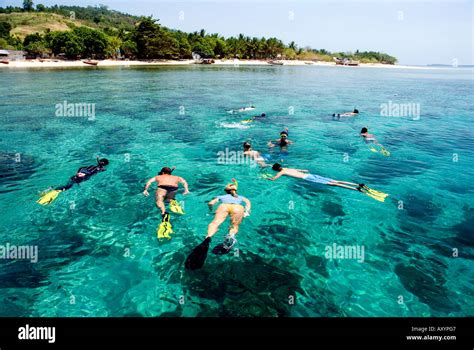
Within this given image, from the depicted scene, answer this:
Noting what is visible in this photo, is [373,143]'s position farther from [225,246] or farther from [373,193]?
[225,246]

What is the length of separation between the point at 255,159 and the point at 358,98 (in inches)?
1351

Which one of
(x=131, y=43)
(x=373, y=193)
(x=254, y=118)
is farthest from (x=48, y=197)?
(x=131, y=43)

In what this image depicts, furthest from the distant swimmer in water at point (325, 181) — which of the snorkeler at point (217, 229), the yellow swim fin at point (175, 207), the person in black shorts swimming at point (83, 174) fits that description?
the person in black shorts swimming at point (83, 174)

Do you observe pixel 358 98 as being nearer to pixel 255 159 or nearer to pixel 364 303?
pixel 255 159

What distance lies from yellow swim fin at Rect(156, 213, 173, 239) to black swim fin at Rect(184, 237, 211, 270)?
1720 millimetres

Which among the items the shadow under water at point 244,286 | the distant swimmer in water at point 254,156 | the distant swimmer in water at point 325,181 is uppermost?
the distant swimmer in water at point 254,156

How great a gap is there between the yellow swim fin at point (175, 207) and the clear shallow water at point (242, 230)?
64cm

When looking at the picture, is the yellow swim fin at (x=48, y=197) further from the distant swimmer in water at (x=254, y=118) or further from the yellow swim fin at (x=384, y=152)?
the yellow swim fin at (x=384, y=152)

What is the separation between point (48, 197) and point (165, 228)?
5965 millimetres

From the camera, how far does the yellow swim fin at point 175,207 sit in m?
11.4

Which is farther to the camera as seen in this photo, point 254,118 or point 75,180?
point 254,118

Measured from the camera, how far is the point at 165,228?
10.2 metres

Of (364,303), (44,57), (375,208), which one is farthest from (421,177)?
(44,57)
